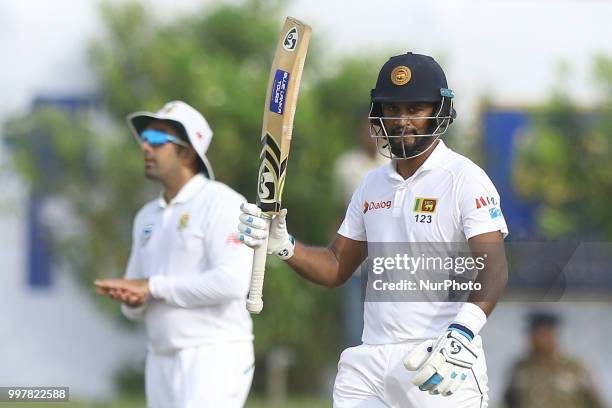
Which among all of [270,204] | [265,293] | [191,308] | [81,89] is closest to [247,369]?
[191,308]

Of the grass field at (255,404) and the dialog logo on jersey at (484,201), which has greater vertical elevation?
the dialog logo on jersey at (484,201)

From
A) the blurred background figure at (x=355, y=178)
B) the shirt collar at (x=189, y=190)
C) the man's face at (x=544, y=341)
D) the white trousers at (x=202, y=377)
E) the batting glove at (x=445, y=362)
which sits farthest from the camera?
the blurred background figure at (x=355, y=178)

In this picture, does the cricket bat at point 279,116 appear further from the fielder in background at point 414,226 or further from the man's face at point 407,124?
the man's face at point 407,124

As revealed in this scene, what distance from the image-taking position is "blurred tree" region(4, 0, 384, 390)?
11.4m

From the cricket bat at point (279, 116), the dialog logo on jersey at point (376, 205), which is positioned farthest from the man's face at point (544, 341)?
the cricket bat at point (279, 116)

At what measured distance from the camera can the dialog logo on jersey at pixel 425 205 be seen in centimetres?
520

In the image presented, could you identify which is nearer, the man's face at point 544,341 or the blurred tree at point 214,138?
the man's face at point 544,341

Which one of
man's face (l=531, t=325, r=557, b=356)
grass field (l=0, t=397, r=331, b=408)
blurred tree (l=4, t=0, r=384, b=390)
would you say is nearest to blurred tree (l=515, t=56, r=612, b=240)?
blurred tree (l=4, t=0, r=384, b=390)

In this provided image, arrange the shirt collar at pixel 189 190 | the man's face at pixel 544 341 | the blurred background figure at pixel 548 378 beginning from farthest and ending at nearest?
the man's face at pixel 544 341 < the blurred background figure at pixel 548 378 < the shirt collar at pixel 189 190

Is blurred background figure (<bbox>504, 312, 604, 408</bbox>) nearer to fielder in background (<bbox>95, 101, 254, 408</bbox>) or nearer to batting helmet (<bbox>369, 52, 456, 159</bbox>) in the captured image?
fielder in background (<bbox>95, 101, 254, 408</bbox>)

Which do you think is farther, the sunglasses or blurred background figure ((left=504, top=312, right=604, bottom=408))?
blurred background figure ((left=504, top=312, right=604, bottom=408))

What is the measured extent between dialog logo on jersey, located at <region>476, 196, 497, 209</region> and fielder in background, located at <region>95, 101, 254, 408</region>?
5.49 feet

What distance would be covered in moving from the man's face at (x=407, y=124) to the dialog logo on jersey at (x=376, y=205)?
196mm

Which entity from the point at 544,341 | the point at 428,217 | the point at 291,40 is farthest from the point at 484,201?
the point at 544,341
